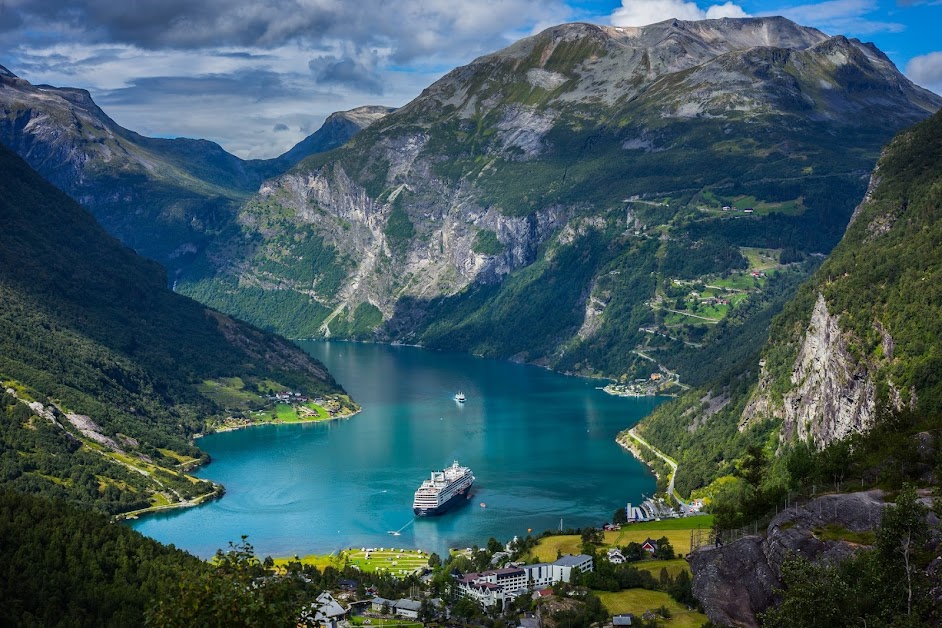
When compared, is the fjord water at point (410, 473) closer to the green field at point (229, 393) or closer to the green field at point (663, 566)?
the green field at point (229, 393)

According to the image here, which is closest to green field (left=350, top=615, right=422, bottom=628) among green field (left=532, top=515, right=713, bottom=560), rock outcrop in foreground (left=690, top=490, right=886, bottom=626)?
green field (left=532, top=515, right=713, bottom=560)

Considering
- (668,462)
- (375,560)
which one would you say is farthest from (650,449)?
(375,560)

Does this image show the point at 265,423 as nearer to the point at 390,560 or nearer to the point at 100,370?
the point at 100,370

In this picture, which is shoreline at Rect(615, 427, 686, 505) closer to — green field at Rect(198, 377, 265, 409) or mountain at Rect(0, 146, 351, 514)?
mountain at Rect(0, 146, 351, 514)

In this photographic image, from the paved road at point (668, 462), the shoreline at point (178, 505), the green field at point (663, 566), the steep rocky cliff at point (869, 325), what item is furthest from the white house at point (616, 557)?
the shoreline at point (178, 505)

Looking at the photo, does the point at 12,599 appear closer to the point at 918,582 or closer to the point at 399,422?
the point at 918,582

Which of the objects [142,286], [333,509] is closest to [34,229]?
[142,286]
